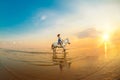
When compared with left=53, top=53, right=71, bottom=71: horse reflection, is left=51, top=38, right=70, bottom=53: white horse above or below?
above

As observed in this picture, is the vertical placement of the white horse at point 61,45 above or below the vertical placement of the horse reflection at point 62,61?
above

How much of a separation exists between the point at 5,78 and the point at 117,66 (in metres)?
52.9

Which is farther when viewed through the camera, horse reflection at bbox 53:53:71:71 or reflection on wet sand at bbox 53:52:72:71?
horse reflection at bbox 53:53:71:71

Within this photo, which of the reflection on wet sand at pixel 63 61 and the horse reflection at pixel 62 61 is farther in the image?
the horse reflection at pixel 62 61

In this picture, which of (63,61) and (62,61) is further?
(62,61)

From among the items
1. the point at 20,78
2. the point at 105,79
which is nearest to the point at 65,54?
the point at 105,79

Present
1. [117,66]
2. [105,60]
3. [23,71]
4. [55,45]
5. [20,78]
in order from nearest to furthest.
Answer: [55,45] → [23,71] → [20,78] → [117,66] → [105,60]

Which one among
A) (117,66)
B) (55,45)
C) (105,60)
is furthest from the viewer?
(105,60)

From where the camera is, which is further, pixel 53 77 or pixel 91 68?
pixel 91 68

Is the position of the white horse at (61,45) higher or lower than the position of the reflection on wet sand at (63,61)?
higher

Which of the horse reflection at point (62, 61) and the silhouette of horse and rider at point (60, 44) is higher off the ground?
the silhouette of horse and rider at point (60, 44)

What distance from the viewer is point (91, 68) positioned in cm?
8012

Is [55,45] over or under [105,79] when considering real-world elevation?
over

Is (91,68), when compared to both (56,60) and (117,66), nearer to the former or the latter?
(117,66)
